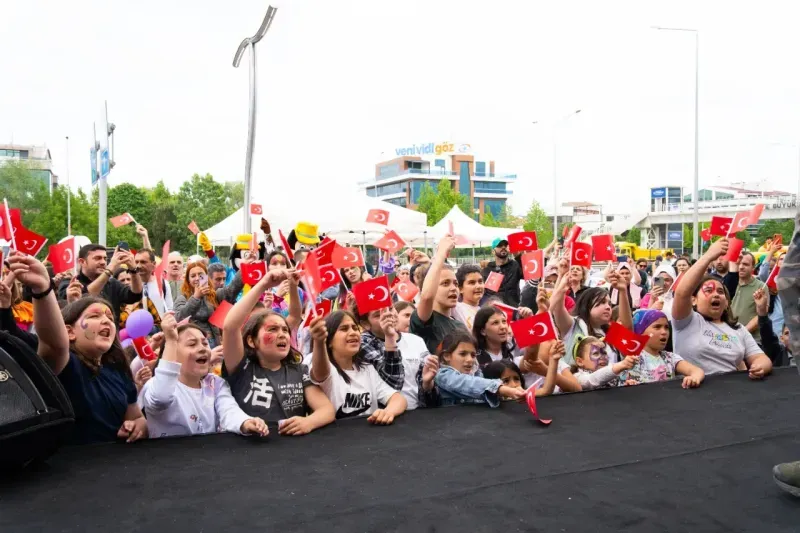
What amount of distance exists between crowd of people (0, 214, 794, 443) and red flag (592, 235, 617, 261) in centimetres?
65

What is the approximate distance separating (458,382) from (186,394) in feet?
4.54

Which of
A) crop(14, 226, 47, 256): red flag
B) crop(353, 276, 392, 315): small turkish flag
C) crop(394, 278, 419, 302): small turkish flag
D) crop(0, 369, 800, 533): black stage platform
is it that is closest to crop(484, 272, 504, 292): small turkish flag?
crop(394, 278, 419, 302): small turkish flag

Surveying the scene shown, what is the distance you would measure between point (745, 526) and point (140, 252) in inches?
221

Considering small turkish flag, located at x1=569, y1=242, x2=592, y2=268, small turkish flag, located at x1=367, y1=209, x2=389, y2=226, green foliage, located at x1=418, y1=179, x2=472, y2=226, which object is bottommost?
small turkish flag, located at x1=569, y1=242, x2=592, y2=268

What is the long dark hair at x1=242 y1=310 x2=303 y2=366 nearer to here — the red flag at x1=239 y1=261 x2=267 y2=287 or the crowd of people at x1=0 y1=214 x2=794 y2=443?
the crowd of people at x1=0 y1=214 x2=794 y2=443

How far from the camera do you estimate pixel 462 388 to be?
3684 mm

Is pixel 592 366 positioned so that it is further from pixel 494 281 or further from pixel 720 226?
pixel 494 281

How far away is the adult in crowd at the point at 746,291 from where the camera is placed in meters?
6.66

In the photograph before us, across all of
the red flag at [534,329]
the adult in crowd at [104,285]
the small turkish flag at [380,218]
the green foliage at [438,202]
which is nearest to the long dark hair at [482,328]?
the red flag at [534,329]

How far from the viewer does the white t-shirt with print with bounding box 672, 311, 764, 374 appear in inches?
177

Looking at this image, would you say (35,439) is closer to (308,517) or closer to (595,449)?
(308,517)

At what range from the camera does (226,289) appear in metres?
6.41

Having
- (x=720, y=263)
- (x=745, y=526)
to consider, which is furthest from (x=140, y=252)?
(x=720, y=263)

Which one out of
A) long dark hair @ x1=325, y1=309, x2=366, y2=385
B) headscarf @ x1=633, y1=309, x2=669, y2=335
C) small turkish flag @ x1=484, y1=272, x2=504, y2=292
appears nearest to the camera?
long dark hair @ x1=325, y1=309, x2=366, y2=385
